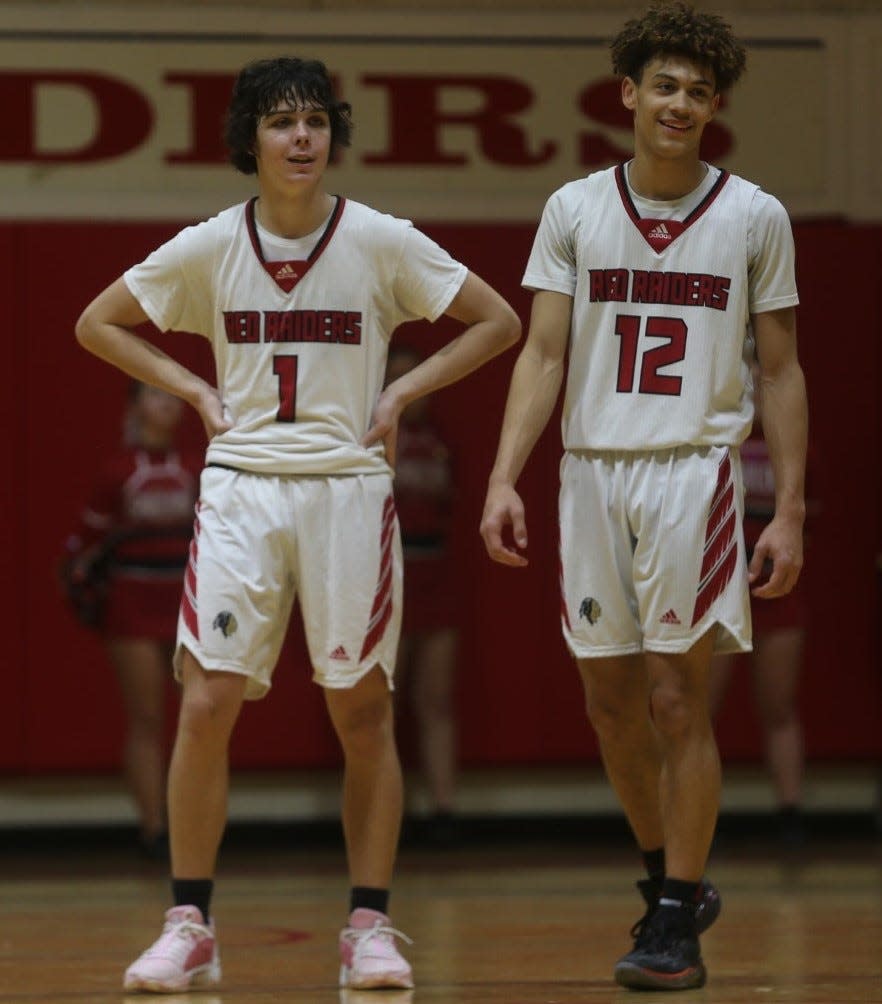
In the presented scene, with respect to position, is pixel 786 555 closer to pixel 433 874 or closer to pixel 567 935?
pixel 567 935

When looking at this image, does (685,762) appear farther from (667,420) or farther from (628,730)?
(667,420)

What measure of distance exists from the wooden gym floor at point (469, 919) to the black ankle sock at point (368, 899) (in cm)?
19

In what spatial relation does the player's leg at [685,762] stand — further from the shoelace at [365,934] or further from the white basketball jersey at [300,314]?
the white basketball jersey at [300,314]

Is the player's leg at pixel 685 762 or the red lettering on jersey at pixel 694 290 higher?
the red lettering on jersey at pixel 694 290

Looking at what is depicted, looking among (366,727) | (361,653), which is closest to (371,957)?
(366,727)

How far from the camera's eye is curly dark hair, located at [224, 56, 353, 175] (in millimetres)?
4684

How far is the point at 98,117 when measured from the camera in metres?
8.37

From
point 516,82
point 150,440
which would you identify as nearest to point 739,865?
point 150,440

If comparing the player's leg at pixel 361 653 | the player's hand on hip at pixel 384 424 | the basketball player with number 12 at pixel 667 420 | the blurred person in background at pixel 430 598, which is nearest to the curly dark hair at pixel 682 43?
the basketball player with number 12 at pixel 667 420

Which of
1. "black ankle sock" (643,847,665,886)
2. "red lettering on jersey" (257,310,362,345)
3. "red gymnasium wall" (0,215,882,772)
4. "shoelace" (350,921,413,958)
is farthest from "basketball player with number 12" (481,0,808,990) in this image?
"red gymnasium wall" (0,215,882,772)

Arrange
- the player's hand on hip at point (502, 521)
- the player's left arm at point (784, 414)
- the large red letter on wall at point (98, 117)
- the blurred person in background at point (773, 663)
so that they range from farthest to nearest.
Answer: the large red letter on wall at point (98, 117)
the blurred person in background at point (773, 663)
the player's left arm at point (784, 414)
the player's hand on hip at point (502, 521)

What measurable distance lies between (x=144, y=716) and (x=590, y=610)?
12.0ft

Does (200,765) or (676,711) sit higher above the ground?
(676,711)

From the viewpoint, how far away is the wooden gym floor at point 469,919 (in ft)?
14.9
